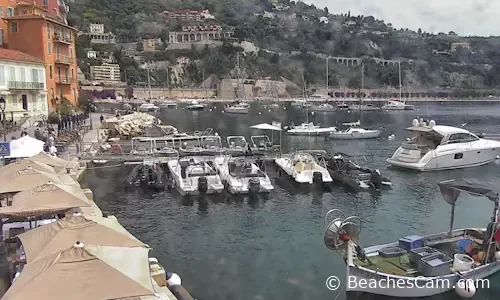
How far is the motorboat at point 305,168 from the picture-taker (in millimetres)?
31531

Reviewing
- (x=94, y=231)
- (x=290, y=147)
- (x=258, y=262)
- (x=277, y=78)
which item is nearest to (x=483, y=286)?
(x=258, y=262)

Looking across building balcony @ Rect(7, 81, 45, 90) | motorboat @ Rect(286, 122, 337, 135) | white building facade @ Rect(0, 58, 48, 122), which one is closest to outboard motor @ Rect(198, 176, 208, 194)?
white building facade @ Rect(0, 58, 48, 122)

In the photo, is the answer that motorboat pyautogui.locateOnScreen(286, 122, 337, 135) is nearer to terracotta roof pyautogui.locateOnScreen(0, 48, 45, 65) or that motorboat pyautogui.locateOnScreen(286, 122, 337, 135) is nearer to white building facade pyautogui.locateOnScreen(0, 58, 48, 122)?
white building facade pyautogui.locateOnScreen(0, 58, 48, 122)

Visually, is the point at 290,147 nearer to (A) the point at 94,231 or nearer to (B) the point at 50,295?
(A) the point at 94,231

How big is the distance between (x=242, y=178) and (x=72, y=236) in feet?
60.7

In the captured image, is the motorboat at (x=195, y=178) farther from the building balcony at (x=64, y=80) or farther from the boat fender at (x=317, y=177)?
the building balcony at (x=64, y=80)

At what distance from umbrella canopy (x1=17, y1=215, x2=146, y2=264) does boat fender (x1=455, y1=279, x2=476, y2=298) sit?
979 cm

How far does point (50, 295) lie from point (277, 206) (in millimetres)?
19369

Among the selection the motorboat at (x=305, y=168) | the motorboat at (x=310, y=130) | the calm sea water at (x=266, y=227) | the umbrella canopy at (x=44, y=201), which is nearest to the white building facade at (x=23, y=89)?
the calm sea water at (x=266, y=227)

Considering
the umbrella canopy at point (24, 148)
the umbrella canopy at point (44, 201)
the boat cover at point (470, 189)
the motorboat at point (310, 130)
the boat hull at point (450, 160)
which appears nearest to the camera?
the umbrella canopy at point (44, 201)

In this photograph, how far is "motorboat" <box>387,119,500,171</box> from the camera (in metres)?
38.1

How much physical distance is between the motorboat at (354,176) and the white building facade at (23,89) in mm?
28561

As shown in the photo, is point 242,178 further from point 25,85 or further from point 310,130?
point 310,130

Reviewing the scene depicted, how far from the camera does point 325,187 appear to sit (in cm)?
3111
